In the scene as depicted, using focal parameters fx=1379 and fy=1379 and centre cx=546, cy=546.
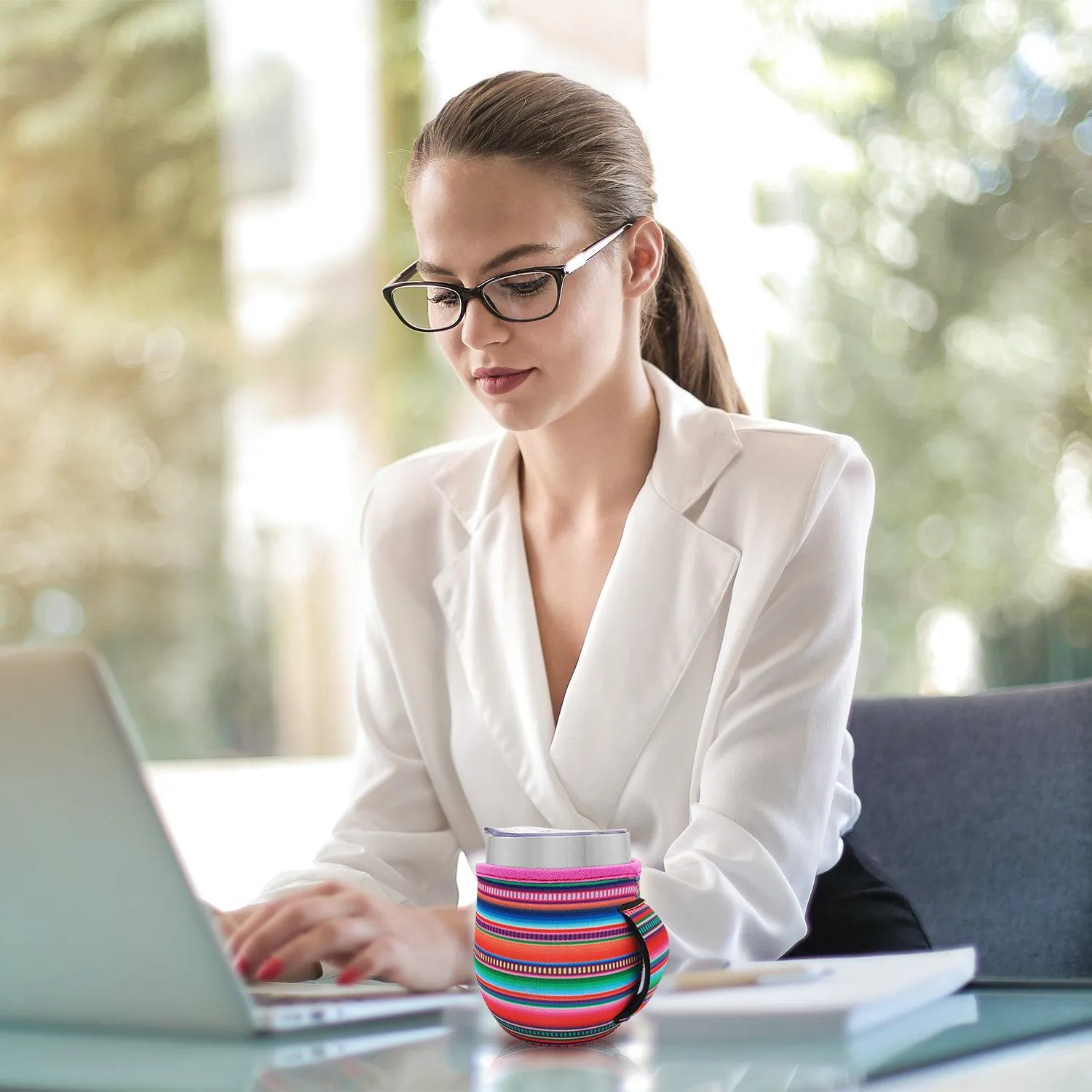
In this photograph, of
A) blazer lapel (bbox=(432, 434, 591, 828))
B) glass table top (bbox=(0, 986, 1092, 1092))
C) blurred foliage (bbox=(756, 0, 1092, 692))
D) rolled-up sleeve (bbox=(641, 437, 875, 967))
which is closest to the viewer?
glass table top (bbox=(0, 986, 1092, 1092))

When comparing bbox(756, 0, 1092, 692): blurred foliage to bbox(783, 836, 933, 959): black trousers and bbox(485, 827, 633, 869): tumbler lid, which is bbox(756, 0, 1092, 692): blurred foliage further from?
bbox(485, 827, 633, 869): tumbler lid

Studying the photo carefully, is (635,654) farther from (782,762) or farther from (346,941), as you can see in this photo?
(346,941)

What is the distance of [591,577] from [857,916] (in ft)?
1.53

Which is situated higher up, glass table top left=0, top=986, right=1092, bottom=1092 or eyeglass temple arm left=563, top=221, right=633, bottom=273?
eyeglass temple arm left=563, top=221, right=633, bottom=273

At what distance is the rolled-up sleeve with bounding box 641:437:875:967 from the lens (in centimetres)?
109

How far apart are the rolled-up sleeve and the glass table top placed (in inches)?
12.0

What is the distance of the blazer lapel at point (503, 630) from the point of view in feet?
4.84

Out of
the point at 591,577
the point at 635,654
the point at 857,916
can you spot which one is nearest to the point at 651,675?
the point at 635,654

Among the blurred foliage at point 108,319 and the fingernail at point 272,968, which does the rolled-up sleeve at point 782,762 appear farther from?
the blurred foliage at point 108,319

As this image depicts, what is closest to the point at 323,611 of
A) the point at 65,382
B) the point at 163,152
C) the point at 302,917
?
the point at 65,382

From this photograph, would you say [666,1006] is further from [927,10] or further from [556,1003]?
[927,10]

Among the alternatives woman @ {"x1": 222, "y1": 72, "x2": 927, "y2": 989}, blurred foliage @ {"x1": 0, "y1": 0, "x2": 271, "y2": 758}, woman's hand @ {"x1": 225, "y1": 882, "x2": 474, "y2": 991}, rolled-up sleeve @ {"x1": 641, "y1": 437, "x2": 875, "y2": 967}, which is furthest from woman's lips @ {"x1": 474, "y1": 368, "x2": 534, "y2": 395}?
blurred foliage @ {"x1": 0, "y1": 0, "x2": 271, "y2": 758}

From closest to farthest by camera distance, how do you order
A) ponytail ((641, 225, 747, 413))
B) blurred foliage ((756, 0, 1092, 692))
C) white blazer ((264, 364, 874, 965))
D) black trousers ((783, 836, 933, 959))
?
white blazer ((264, 364, 874, 965))
black trousers ((783, 836, 933, 959))
ponytail ((641, 225, 747, 413))
blurred foliage ((756, 0, 1092, 692))

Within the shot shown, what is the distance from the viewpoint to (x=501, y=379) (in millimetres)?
1452
